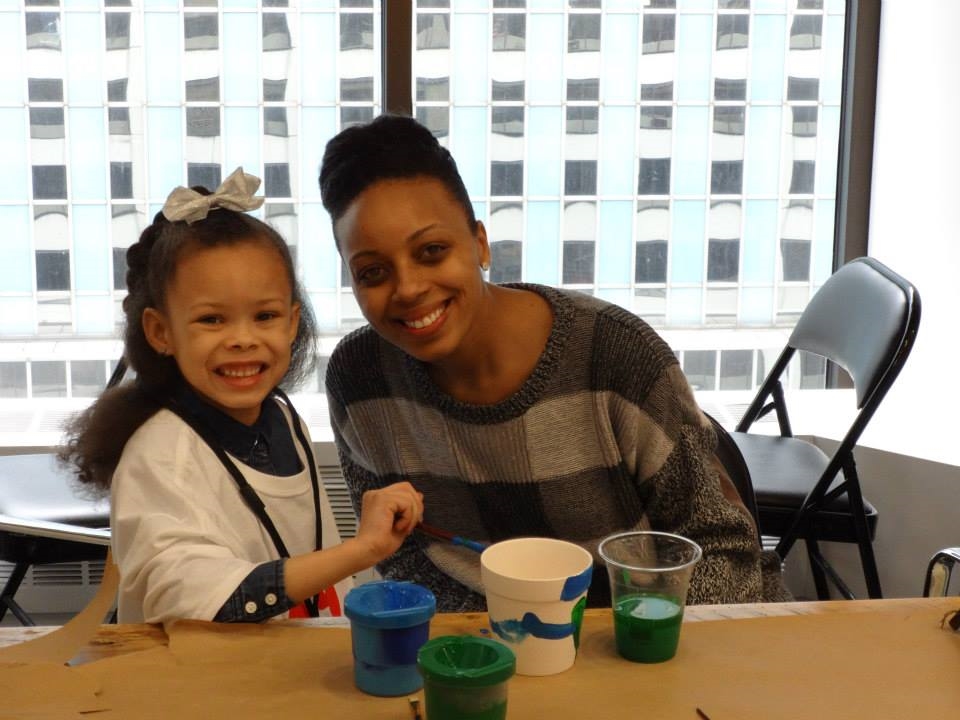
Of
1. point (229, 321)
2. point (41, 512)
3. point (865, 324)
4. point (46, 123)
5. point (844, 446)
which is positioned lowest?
point (41, 512)

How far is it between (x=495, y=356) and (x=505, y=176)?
165 centimetres

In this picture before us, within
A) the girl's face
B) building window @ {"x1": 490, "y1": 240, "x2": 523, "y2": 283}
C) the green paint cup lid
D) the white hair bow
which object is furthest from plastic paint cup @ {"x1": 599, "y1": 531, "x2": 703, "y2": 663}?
building window @ {"x1": 490, "y1": 240, "x2": 523, "y2": 283}

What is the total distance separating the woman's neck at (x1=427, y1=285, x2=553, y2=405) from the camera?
4.81 feet

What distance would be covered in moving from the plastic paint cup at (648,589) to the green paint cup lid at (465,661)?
169mm

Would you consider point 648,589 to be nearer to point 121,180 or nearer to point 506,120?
point 506,120

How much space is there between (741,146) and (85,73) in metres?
1.83

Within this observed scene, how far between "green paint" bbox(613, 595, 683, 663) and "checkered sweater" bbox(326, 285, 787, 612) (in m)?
0.30

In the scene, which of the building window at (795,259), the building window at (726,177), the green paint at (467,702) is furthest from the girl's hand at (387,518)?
the building window at (795,259)

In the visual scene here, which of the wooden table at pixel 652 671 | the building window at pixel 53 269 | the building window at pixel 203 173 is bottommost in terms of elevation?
the wooden table at pixel 652 671

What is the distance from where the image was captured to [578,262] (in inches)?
123

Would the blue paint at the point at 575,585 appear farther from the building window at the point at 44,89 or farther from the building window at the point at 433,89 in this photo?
the building window at the point at 44,89

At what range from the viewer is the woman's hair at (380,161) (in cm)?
136

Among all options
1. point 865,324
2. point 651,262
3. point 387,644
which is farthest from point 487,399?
point 651,262

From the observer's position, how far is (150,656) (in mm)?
1027
